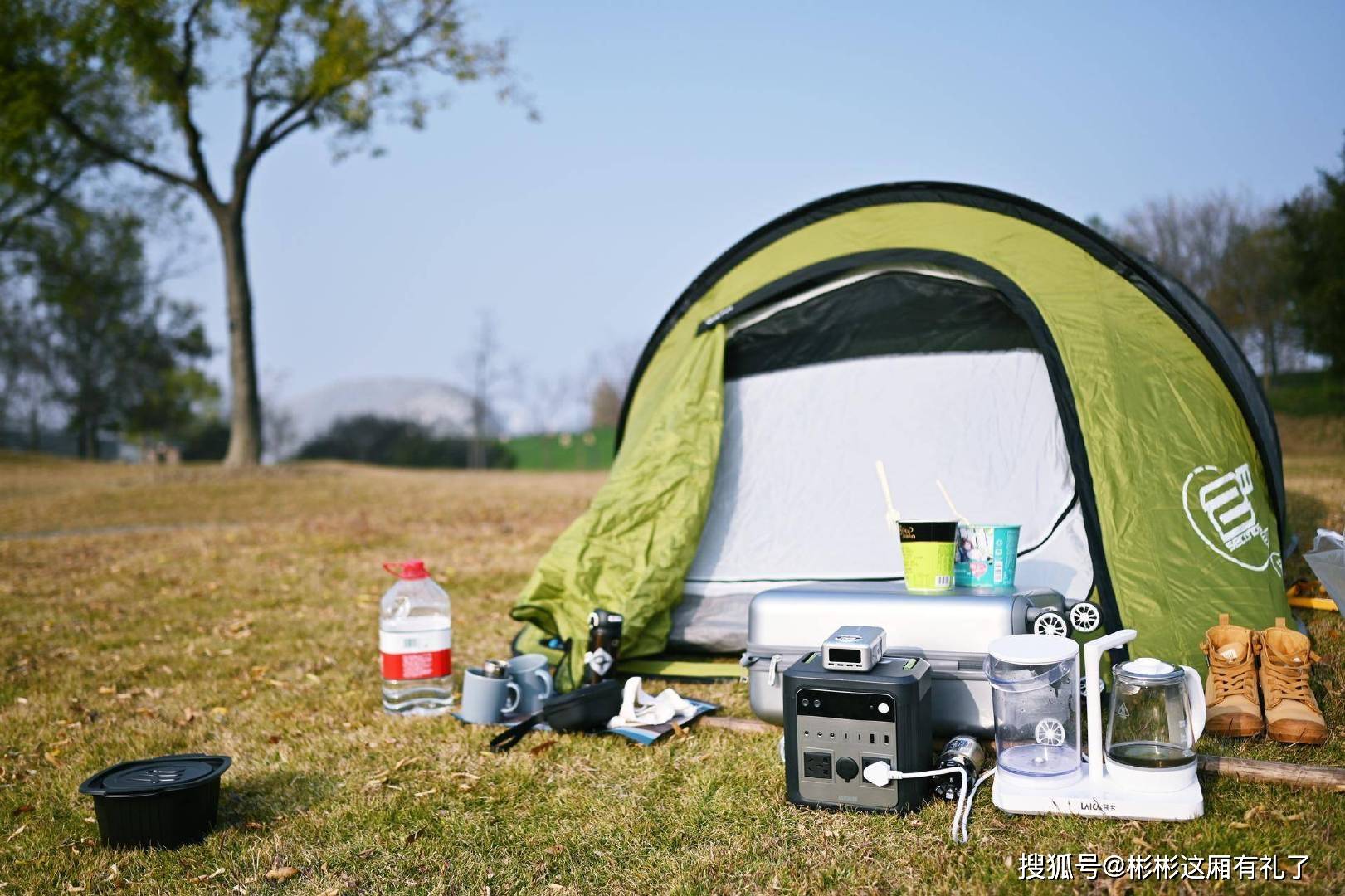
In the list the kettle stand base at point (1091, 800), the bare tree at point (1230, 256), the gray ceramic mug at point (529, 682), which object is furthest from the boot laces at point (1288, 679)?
the bare tree at point (1230, 256)

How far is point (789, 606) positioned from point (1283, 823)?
1.42 m

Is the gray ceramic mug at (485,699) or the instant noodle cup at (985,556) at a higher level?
the instant noodle cup at (985,556)

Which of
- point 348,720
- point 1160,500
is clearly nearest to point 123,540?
point 348,720

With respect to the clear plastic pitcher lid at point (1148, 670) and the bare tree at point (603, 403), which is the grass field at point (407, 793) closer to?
the clear plastic pitcher lid at point (1148, 670)

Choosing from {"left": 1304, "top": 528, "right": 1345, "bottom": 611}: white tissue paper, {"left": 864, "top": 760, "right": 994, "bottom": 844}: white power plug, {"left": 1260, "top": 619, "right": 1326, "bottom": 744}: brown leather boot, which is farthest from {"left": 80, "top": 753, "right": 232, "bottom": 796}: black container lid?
{"left": 1304, "top": 528, "right": 1345, "bottom": 611}: white tissue paper

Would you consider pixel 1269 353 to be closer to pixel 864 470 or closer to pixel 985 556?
pixel 864 470

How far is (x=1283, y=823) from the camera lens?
224 centimetres

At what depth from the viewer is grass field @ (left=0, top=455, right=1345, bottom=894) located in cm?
225

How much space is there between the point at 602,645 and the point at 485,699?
0.49 m

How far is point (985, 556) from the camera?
307 centimetres

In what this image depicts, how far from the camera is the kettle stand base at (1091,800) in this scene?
7.55 ft

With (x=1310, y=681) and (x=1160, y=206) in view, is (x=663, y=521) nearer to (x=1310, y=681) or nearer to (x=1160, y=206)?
(x=1310, y=681)

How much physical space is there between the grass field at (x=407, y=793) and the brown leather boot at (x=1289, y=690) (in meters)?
0.09

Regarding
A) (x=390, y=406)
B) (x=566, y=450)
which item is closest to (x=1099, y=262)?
(x=566, y=450)
